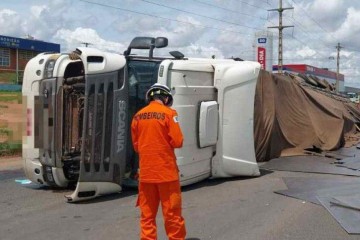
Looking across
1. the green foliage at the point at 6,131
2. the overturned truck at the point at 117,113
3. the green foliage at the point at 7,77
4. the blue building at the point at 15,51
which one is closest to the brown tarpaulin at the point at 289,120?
the overturned truck at the point at 117,113

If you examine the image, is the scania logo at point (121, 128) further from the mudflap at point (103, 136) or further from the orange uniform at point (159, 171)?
the orange uniform at point (159, 171)

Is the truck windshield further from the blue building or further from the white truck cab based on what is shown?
the blue building

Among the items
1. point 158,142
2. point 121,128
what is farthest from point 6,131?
point 158,142

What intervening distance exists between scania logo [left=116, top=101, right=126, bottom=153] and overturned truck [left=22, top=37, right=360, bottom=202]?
0.6 inches

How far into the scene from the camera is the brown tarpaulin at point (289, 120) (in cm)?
1169

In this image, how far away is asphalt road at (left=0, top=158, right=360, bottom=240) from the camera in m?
5.85

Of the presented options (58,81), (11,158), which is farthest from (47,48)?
(58,81)

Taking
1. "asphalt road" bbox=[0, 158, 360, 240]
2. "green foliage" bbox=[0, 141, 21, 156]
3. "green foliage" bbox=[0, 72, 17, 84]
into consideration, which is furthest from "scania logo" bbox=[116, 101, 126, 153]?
"green foliage" bbox=[0, 72, 17, 84]

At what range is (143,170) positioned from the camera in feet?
16.3

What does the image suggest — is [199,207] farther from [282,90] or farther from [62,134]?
[282,90]

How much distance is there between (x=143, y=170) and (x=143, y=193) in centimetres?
23

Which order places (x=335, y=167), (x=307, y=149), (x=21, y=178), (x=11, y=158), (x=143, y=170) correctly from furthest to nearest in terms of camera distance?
(x=307, y=149) → (x=11, y=158) → (x=335, y=167) → (x=21, y=178) → (x=143, y=170)

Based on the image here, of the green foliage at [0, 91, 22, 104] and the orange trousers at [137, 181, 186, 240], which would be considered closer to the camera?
the orange trousers at [137, 181, 186, 240]

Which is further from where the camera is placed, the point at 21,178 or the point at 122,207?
the point at 21,178
